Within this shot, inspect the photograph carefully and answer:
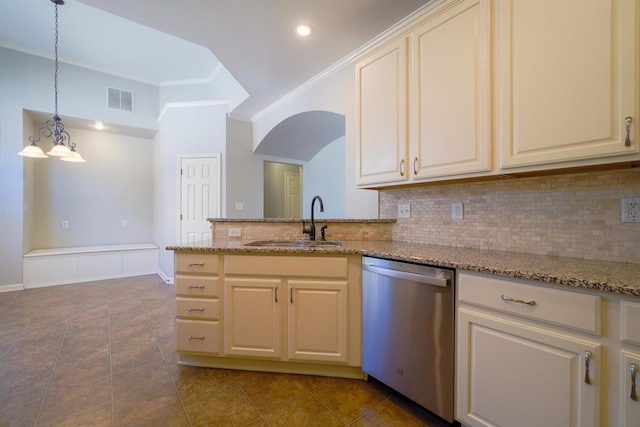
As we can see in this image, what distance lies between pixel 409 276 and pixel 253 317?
107 centimetres

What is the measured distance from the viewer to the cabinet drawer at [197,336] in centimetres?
183

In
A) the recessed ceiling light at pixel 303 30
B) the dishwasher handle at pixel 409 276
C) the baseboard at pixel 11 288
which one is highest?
the recessed ceiling light at pixel 303 30

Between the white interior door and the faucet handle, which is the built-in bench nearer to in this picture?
the white interior door

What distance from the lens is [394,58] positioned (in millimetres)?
1825

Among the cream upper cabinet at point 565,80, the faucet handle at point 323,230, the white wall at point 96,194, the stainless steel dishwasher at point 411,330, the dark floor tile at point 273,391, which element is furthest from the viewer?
the white wall at point 96,194

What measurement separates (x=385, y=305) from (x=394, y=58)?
164 cm

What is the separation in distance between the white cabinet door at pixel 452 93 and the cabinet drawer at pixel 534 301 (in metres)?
0.63

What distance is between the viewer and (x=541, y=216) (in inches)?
57.3

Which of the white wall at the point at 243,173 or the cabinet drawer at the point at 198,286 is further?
the white wall at the point at 243,173

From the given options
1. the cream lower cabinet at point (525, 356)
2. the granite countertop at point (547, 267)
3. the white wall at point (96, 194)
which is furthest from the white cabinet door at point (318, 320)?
the white wall at point (96, 194)

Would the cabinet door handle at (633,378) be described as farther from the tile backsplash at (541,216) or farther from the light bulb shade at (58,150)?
the light bulb shade at (58,150)

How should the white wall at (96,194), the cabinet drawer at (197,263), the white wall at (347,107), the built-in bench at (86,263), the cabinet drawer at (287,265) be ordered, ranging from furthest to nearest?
the white wall at (96,194), the built-in bench at (86,263), the white wall at (347,107), the cabinet drawer at (197,263), the cabinet drawer at (287,265)

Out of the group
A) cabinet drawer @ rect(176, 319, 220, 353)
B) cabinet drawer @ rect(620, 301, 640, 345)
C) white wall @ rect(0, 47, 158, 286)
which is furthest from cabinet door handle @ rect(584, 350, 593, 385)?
white wall @ rect(0, 47, 158, 286)

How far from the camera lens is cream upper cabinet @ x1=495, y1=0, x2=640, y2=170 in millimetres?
1018
